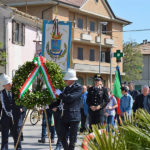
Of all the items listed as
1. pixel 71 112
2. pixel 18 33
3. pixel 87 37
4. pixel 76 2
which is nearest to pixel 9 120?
pixel 71 112

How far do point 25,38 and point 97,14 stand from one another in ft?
57.5

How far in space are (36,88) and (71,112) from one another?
988mm

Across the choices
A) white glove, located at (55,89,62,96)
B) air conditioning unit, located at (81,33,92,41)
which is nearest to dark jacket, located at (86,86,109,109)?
white glove, located at (55,89,62,96)

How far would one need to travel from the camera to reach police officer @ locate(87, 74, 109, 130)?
9914mm

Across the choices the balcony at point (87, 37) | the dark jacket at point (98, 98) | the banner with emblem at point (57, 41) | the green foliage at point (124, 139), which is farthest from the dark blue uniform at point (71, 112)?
the balcony at point (87, 37)

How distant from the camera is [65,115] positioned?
7918mm

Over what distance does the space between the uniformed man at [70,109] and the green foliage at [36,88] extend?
0.24 m

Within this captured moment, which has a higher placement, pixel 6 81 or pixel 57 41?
pixel 57 41

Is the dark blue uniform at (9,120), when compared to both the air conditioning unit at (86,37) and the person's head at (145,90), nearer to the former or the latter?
the person's head at (145,90)

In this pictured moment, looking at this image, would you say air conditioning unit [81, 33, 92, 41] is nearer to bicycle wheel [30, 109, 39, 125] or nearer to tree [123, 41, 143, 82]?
tree [123, 41, 143, 82]

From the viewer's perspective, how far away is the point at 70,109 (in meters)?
7.93

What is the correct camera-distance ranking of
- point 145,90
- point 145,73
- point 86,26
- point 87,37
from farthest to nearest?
point 145,73 < point 86,26 < point 87,37 < point 145,90

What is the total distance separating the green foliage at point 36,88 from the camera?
8.01 metres

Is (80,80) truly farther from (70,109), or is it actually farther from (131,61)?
(70,109)
